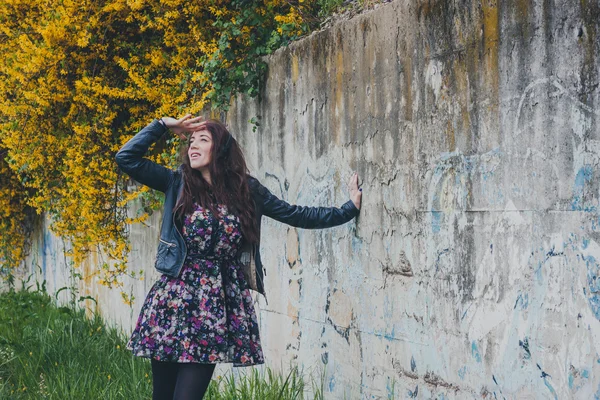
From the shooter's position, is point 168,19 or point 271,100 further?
point 168,19

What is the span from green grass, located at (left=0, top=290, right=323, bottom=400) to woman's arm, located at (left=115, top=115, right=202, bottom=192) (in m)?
1.51

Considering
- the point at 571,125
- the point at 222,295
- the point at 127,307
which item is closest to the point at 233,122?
the point at 222,295

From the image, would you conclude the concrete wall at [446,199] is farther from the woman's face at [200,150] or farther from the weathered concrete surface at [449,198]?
the woman's face at [200,150]

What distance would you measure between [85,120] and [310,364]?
351 centimetres

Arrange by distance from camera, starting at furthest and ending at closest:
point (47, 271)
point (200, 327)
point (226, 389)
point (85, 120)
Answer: point (47, 271) < point (85, 120) < point (226, 389) < point (200, 327)

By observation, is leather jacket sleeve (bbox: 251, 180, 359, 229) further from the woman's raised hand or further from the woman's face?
the woman's raised hand

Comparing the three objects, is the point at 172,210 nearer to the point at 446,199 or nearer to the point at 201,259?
the point at 201,259

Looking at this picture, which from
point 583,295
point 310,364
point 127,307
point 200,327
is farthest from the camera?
point 127,307

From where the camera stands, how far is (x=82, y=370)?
6.60m

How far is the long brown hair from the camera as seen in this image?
4.31 m

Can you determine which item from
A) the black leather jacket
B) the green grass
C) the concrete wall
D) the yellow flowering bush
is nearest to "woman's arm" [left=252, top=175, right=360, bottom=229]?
the black leather jacket

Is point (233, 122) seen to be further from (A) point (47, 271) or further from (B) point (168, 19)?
(A) point (47, 271)

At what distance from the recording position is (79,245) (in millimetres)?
8062

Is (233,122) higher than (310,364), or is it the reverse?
(233,122)
